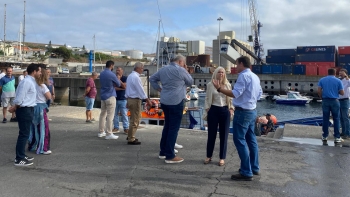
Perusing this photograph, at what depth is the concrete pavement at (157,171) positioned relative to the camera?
4.51 m

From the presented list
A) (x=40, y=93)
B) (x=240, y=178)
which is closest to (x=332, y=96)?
(x=240, y=178)

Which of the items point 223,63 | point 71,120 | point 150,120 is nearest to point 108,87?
point 71,120

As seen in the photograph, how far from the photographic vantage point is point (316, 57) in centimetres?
6588

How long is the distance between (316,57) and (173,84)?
67.1 metres

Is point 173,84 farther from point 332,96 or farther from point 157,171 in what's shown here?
point 332,96

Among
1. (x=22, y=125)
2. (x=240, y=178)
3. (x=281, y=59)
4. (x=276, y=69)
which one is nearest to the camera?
(x=240, y=178)

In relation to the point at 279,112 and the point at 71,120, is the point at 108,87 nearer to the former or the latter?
the point at 71,120

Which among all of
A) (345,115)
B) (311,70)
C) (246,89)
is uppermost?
(311,70)

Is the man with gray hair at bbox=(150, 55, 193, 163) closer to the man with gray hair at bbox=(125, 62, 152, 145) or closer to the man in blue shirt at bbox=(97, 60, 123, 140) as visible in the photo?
the man with gray hair at bbox=(125, 62, 152, 145)

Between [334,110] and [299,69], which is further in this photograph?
[299,69]

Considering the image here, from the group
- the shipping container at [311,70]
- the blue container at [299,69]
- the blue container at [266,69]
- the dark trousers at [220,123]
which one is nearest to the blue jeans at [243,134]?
the dark trousers at [220,123]

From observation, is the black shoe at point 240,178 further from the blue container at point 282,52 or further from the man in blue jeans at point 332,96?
the blue container at point 282,52

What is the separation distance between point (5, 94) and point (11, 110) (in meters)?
5.34

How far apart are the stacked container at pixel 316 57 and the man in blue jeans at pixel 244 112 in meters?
60.3
